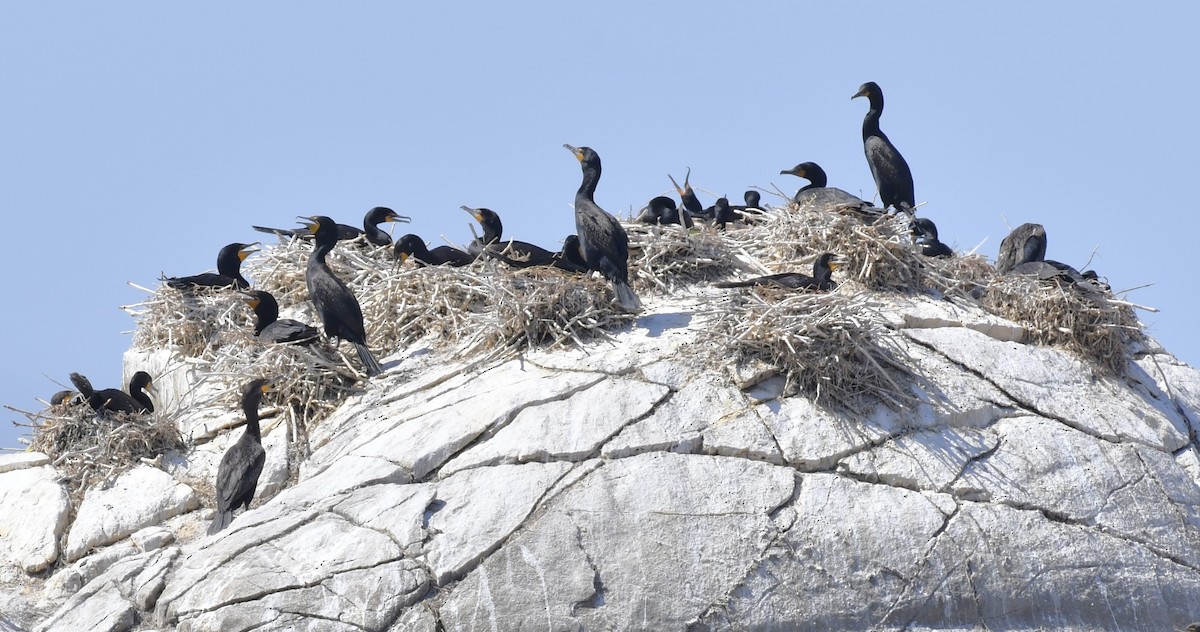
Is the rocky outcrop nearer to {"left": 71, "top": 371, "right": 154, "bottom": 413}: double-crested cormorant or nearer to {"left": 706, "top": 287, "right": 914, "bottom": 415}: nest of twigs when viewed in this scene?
{"left": 706, "top": 287, "right": 914, "bottom": 415}: nest of twigs

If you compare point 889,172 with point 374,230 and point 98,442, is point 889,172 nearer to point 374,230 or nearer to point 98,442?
point 374,230

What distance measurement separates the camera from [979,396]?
37.6 ft

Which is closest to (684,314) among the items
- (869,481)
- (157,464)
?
(869,481)

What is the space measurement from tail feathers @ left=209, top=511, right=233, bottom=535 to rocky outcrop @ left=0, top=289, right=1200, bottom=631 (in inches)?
6.1

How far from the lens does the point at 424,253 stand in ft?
Answer: 44.2

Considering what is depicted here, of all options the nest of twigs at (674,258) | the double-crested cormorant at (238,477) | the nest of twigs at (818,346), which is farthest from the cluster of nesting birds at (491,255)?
the nest of twigs at (818,346)

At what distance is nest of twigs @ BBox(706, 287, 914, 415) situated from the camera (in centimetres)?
1080

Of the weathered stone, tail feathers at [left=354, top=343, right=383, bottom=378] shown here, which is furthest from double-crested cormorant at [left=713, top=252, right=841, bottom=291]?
the weathered stone

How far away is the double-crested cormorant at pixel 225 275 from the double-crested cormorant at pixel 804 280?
5.58m

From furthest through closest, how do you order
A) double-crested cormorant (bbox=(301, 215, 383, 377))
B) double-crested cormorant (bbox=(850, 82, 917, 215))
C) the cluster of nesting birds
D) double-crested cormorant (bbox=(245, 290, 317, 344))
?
double-crested cormorant (bbox=(850, 82, 917, 215)) → double-crested cormorant (bbox=(245, 290, 317, 344)) → double-crested cormorant (bbox=(301, 215, 383, 377)) → the cluster of nesting birds

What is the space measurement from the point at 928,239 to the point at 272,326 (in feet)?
22.7

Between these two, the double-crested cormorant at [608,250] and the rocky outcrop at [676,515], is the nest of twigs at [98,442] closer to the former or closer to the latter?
the rocky outcrop at [676,515]

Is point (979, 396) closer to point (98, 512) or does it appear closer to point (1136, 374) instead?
point (1136, 374)

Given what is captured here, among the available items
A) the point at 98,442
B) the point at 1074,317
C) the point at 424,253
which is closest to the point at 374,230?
the point at 424,253
